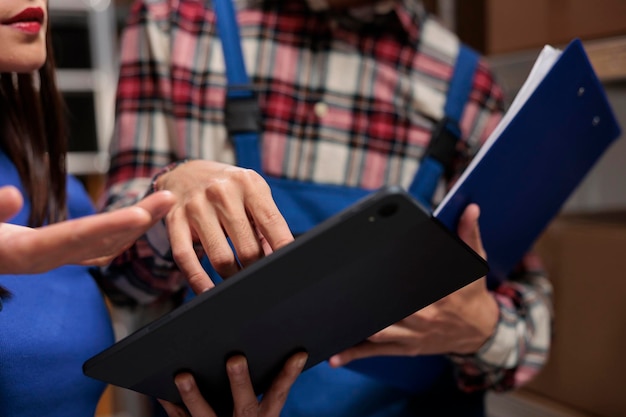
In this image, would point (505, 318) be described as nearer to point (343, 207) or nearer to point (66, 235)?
point (343, 207)

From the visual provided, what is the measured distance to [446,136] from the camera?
2.74 feet

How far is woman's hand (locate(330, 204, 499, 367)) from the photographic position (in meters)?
0.63

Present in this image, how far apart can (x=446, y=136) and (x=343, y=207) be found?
16 cm

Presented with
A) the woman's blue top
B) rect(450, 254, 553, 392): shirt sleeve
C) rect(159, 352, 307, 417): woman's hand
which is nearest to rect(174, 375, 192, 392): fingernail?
rect(159, 352, 307, 417): woman's hand

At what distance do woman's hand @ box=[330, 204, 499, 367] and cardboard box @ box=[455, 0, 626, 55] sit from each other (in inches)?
13.6

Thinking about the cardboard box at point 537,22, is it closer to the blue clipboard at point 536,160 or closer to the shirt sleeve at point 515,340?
the blue clipboard at point 536,160

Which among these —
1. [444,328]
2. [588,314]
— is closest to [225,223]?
[444,328]

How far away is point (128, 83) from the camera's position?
2.68 feet

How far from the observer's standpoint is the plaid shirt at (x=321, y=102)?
0.80 m

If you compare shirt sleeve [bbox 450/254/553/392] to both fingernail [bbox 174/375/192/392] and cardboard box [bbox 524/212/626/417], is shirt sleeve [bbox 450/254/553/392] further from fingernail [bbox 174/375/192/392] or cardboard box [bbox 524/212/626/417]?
fingernail [bbox 174/375/192/392]

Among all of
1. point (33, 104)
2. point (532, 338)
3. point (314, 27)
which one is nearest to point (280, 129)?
point (314, 27)

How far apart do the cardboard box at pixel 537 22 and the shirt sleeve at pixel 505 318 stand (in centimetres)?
10

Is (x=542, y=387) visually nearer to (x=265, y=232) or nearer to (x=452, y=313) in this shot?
(x=452, y=313)

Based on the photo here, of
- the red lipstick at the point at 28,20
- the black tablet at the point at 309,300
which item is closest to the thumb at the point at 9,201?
the black tablet at the point at 309,300
